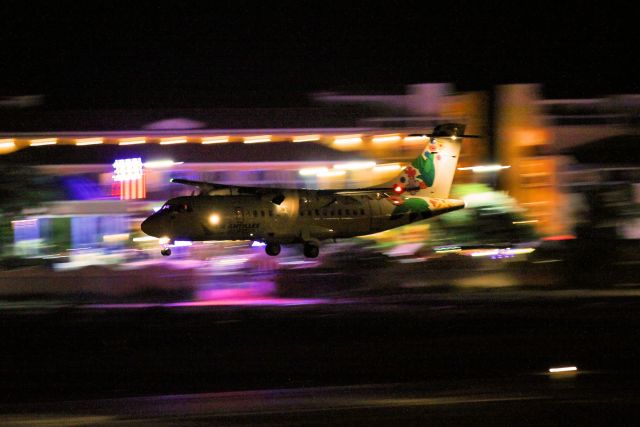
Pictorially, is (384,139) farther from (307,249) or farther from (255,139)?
(307,249)

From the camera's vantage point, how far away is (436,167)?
122ft

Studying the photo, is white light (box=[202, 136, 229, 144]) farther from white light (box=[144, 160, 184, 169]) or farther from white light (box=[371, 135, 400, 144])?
white light (box=[371, 135, 400, 144])

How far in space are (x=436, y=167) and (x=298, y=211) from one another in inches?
256

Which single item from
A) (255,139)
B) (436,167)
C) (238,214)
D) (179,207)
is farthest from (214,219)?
(255,139)

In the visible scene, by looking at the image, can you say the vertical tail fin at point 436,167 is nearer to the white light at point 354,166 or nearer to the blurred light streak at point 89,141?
the white light at point 354,166

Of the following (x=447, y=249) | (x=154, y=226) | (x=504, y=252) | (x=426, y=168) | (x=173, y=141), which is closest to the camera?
(x=154, y=226)

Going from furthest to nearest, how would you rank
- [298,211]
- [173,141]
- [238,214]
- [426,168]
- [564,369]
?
[173,141], [426,168], [298,211], [238,214], [564,369]

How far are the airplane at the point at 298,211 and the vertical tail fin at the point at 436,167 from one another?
0.04 metres

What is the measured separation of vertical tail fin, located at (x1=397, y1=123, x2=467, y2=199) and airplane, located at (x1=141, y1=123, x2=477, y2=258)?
4 centimetres

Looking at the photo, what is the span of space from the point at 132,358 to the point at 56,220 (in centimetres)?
2461

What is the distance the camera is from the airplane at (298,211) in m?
32.9

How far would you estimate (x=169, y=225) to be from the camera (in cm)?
3278

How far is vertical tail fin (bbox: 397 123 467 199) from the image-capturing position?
36.4 m

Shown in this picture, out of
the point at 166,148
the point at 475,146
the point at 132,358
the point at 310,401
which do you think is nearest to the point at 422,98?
the point at 475,146
